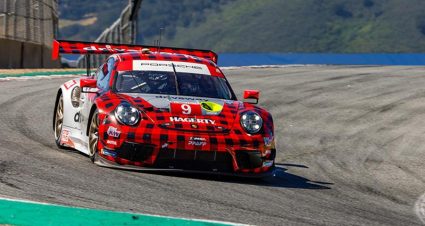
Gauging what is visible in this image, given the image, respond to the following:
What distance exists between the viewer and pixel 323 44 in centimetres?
8288

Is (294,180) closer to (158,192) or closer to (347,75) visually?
(158,192)

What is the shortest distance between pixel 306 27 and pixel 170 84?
74320 millimetres

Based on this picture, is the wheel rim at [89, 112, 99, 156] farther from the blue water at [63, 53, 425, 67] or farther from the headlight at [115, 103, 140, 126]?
the blue water at [63, 53, 425, 67]

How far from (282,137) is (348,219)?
5.99 metres

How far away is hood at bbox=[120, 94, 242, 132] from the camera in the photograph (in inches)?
361

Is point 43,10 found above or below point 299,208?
above

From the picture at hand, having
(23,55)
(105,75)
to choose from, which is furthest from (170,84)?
(23,55)

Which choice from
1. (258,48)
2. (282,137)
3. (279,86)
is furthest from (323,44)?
(282,137)

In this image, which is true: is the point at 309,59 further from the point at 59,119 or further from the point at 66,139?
the point at 66,139

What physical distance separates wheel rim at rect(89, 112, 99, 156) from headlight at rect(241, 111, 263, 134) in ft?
4.46

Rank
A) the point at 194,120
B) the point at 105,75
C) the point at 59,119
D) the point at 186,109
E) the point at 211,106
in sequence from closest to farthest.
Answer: the point at 194,120
the point at 186,109
the point at 211,106
the point at 105,75
the point at 59,119

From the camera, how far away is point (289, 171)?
35.3 ft

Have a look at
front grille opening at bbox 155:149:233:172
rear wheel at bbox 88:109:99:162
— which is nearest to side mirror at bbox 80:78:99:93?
rear wheel at bbox 88:109:99:162

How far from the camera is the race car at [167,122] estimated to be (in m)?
9.02
